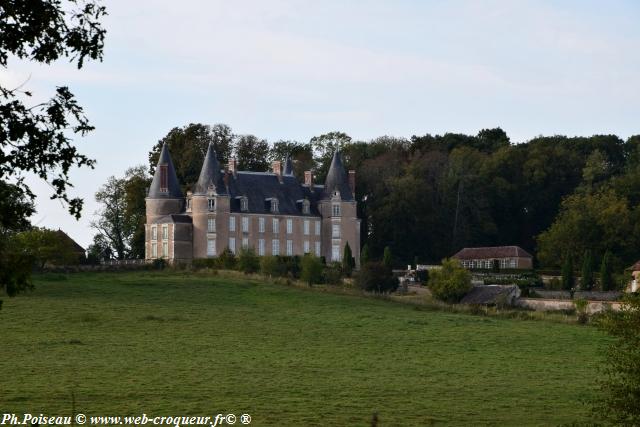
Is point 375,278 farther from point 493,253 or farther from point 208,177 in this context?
point 493,253

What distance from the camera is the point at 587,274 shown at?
75.0 meters

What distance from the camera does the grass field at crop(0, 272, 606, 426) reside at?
27.6 meters

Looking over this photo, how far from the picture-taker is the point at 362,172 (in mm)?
89125

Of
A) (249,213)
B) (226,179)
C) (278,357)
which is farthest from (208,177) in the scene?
(278,357)

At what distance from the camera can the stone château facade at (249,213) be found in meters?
78.8

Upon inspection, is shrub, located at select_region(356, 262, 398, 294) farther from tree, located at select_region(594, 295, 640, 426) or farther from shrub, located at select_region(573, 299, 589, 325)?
tree, located at select_region(594, 295, 640, 426)

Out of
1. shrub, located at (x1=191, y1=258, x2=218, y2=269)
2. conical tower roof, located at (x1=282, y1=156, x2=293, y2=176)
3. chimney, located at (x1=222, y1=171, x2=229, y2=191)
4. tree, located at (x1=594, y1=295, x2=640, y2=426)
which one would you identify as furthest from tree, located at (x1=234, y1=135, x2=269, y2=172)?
tree, located at (x1=594, y1=295, x2=640, y2=426)

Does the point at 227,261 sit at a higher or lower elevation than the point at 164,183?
lower

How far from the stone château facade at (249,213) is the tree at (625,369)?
51.2 meters

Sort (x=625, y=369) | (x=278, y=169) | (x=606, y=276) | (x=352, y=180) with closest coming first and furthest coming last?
(x=625, y=369) → (x=606, y=276) → (x=278, y=169) → (x=352, y=180)

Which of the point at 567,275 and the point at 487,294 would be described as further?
the point at 567,275

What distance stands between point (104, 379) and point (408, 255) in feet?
188

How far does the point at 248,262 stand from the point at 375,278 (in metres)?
7.07

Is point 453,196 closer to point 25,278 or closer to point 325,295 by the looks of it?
point 325,295
